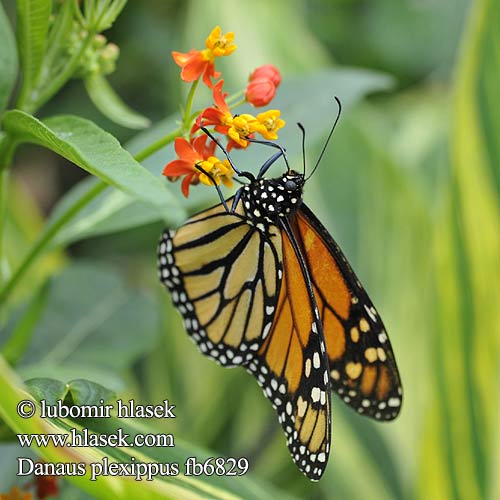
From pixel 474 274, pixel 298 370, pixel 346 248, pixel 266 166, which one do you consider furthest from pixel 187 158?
pixel 346 248

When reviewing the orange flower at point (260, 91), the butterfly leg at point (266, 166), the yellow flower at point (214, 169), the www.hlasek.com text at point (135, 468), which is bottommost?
the www.hlasek.com text at point (135, 468)

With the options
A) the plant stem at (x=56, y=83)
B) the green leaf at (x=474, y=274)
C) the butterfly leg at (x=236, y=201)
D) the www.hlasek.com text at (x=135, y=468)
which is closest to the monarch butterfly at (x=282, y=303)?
the butterfly leg at (x=236, y=201)

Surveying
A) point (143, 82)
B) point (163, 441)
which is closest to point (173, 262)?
point (163, 441)

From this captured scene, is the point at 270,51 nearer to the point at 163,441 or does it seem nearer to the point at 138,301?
the point at 138,301

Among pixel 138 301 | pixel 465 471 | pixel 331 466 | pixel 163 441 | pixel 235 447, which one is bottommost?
pixel 235 447

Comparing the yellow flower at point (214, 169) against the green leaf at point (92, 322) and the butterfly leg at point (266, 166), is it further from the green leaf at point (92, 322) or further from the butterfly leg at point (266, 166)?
the green leaf at point (92, 322)

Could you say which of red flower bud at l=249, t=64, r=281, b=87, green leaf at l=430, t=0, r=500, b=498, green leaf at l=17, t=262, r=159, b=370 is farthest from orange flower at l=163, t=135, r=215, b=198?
green leaf at l=430, t=0, r=500, b=498
